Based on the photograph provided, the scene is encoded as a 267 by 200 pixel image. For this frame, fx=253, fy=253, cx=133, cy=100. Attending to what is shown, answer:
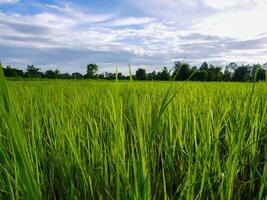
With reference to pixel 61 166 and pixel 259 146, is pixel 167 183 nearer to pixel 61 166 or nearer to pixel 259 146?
pixel 61 166

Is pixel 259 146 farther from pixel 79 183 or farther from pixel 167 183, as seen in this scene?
pixel 79 183

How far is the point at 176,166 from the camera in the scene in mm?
854

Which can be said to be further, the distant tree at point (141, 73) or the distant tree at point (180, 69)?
the distant tree at point (141, 73)

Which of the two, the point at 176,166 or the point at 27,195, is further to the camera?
the point at 176,166

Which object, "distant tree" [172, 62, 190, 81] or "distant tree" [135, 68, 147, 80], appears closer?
"distant tree" [172, 62, 190, 81]

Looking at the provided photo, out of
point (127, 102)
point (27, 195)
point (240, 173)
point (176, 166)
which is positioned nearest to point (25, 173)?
point (27, 195)

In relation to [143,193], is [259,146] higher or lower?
lower

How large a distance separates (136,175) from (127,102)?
4.20 ft

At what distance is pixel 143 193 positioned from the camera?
409mm

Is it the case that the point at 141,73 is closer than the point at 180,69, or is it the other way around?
the point at 180,69

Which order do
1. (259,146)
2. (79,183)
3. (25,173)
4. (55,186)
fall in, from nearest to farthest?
(25,173), (79,183), (55,186), (259,146)

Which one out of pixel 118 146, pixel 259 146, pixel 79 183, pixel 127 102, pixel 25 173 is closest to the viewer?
pixel 25 173

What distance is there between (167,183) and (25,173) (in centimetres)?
48

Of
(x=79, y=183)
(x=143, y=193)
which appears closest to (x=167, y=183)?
(x=79, y=183)
